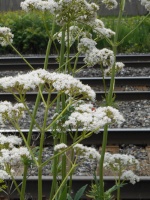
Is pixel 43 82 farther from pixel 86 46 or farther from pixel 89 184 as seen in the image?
pixel 89 184

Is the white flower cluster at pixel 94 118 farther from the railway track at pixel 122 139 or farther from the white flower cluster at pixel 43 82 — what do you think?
the railway track at pixel 122 139

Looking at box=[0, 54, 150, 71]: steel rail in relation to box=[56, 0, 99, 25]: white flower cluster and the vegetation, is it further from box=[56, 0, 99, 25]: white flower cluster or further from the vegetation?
box=[56, 0, 99, 25]: white flower cluster

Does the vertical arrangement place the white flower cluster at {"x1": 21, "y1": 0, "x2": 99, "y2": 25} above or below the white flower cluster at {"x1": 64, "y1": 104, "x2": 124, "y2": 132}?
above

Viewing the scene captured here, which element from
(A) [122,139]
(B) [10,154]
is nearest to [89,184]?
(A) [122,139]

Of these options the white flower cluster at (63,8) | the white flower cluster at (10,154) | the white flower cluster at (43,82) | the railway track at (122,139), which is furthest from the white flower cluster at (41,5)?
the railway track at (122,139)

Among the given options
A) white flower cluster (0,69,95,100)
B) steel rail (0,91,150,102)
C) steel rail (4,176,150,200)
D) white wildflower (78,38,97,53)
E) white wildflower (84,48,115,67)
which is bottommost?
steel rail (4,176,150,200)

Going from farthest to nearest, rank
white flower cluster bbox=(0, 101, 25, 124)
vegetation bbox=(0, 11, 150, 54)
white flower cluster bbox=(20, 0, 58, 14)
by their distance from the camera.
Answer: vegetation bbox=(0, 11, 150, 54) < white flower cluster bbox=(20, 0, 58, 14) < white flower cluster bbox=(0, 101, 25, 124)

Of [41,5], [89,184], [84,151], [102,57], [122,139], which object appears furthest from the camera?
[122,139]

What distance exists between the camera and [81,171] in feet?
15.8

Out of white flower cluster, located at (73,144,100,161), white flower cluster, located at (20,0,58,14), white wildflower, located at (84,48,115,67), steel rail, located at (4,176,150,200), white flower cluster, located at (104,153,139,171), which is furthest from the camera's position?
steel rail, located at (4,176,150,200)

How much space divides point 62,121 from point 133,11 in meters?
19.3

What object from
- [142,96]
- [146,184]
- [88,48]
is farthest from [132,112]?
[88,48]

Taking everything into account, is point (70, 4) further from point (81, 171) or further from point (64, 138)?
point (81, 171)

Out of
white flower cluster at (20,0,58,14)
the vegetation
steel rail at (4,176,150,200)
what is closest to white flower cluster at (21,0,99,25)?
white flower cluster at (20,0,58,14)
